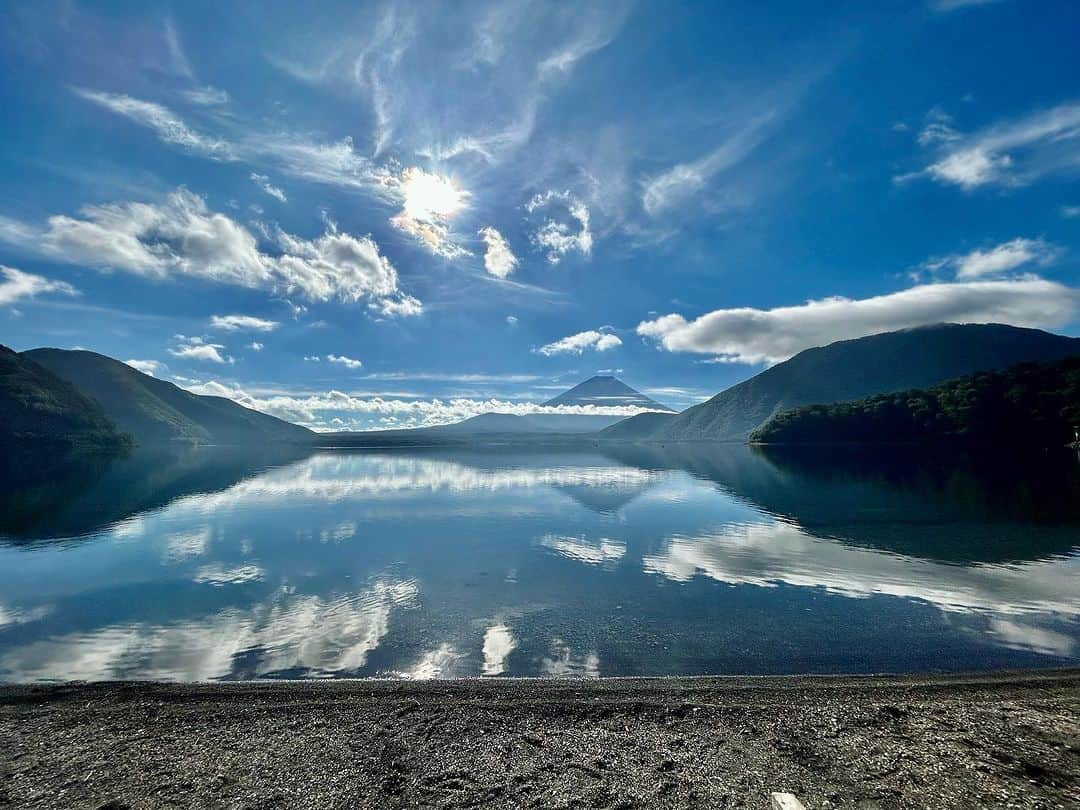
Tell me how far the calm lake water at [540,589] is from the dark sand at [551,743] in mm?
2932

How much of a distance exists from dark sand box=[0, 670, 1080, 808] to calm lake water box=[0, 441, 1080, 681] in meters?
2.93

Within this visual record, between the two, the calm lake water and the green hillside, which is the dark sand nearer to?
the calm lake water

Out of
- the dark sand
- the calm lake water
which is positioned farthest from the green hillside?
the dark sand

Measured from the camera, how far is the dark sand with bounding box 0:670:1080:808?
11.0 m

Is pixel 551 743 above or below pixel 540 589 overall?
above

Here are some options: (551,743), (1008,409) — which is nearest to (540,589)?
(551,743)

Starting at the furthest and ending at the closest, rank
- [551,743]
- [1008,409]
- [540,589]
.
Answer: [1008,409] → [540,589] → [551,743]

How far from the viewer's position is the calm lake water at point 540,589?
19.7m

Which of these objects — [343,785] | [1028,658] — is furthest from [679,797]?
[1028,658]

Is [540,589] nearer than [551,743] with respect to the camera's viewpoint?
No

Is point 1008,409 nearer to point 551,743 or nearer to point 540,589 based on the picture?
point 540,589

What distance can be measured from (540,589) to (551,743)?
16464 millimetres

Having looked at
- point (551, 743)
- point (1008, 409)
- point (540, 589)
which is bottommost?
point (540, 589)

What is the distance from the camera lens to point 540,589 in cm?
2917
